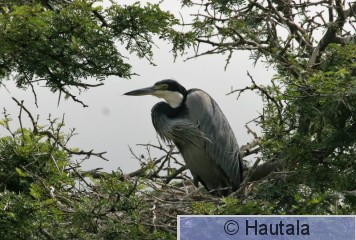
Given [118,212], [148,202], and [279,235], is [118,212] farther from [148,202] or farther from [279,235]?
[279,235]

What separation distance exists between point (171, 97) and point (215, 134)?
0.51 metres

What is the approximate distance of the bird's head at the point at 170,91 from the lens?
27.3 feet

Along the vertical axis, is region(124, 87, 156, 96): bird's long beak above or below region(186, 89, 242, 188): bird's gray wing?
above

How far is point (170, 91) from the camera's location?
8.32 m

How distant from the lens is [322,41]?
7.61m

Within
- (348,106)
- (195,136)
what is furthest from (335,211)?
(195,136)

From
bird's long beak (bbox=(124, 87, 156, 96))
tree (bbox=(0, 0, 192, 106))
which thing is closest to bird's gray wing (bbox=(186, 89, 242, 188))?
bird's long beak (bbox=(124, 87, 156, 96))

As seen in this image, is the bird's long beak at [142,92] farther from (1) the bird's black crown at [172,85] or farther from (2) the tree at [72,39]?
(2) the tree at [72,39]

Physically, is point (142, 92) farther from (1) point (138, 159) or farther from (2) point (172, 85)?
(1) point (138, 159)

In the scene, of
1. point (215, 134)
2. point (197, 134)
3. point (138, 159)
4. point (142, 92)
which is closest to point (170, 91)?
point (142, 92)

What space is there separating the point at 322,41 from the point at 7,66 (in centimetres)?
252

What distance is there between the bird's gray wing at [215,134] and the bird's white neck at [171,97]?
0.26ft

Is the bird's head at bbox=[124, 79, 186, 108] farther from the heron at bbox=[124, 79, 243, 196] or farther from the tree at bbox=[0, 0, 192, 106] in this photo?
the tree at bbox=[0, 0, 192, 106]

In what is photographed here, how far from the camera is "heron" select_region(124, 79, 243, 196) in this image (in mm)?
8227
